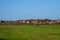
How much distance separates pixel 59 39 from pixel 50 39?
109 cm

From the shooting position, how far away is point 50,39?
689 inches

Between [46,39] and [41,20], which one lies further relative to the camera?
[41,20]

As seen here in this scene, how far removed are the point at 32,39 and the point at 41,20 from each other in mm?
38310

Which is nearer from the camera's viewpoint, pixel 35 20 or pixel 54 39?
pixel 54 39

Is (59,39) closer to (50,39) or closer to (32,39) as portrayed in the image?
(50,39)

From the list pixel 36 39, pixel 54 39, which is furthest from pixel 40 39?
pixel 54 39

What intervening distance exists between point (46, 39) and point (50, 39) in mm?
510

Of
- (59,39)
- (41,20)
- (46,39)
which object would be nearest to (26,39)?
(46,39)

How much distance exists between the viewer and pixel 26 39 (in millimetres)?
16828

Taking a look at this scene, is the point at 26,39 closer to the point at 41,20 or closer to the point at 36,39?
the point at 36,39

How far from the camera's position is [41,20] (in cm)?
5503

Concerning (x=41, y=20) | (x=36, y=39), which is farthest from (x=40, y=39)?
(x=41, y=20)

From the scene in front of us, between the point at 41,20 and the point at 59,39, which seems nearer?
the point at 59,39

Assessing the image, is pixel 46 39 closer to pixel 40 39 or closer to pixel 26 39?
pixel 40 39
